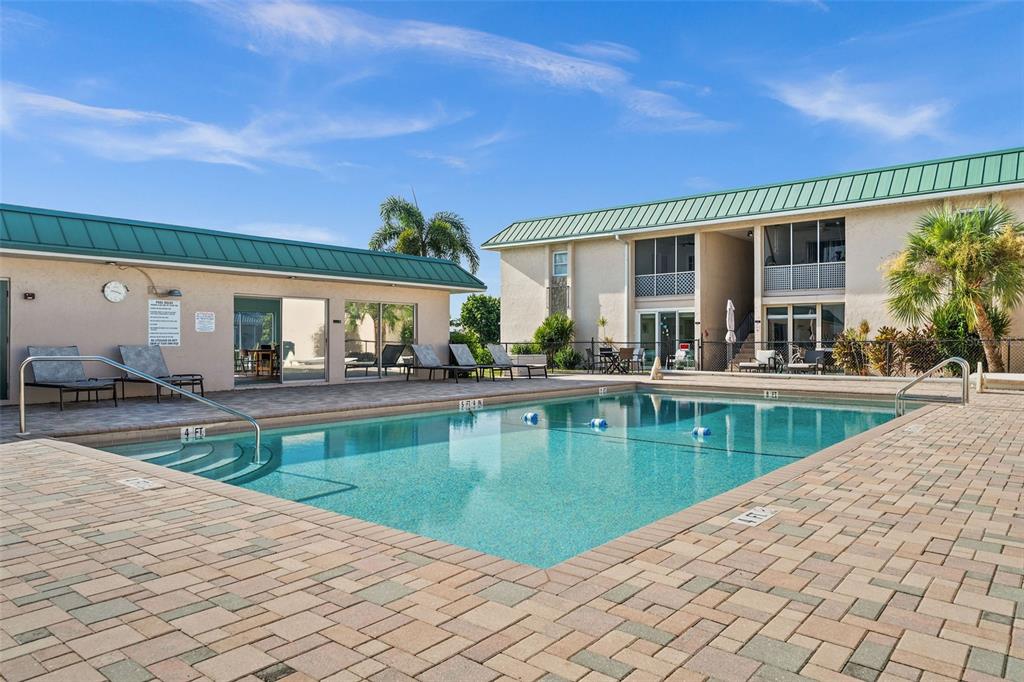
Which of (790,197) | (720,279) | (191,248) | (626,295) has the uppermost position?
(790,197)

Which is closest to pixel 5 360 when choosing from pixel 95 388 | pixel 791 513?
pixel 95 388

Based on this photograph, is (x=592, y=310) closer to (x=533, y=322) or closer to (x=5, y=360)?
(x=533, y=322)

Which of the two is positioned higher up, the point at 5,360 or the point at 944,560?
the point at 5,360

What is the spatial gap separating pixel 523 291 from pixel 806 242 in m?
10.4

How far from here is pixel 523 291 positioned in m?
25.8

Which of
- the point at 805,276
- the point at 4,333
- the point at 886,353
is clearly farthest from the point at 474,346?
the point at 4,333

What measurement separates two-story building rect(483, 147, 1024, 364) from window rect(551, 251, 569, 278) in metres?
0.04

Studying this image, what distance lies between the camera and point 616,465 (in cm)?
749

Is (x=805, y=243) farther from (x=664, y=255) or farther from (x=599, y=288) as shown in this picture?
(x=599, y=288)

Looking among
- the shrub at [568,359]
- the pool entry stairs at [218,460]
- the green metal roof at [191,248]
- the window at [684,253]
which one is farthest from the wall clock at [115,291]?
the window at [684,253]

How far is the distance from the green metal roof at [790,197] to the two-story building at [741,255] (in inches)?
1.5

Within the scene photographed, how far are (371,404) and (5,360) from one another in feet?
19.8

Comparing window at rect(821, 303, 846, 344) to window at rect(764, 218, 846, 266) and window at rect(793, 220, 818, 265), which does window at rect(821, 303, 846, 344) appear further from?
window at rect(793, 220, 818, 265)

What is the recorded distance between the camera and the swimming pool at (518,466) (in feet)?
17.5
